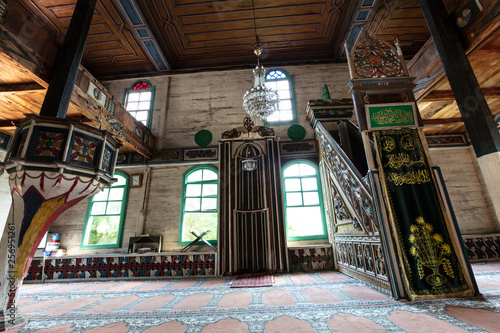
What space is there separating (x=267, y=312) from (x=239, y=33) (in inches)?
273

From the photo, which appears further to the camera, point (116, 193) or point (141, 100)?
point (141, 100)

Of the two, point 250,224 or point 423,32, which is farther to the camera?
point 423,32

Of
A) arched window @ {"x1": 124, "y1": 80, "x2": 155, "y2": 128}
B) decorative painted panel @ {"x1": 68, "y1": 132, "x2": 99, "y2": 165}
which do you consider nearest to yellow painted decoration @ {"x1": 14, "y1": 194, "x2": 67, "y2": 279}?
decorative painted panel @ {"x1": 68, "y1": 132, "x2": 99, "y2": 165}

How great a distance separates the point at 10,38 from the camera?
2.89 m

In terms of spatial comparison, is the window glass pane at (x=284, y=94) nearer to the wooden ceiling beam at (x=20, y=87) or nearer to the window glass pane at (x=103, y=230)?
the wooden ceiling beam at (x=20, y=87)

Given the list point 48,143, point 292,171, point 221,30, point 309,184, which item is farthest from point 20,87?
point 309,184

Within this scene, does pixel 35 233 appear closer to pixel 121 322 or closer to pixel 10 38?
pixel 121 322

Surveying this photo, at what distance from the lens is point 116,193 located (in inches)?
230

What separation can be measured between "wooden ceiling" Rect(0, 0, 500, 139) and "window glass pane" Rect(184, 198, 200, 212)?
11.8ft

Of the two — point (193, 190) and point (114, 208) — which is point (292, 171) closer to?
point (193, 190)

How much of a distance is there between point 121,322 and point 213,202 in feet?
12.5

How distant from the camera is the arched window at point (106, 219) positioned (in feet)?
17.8

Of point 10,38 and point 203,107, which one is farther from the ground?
point 203,107

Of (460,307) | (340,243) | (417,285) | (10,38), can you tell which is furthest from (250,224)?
(10,38)
